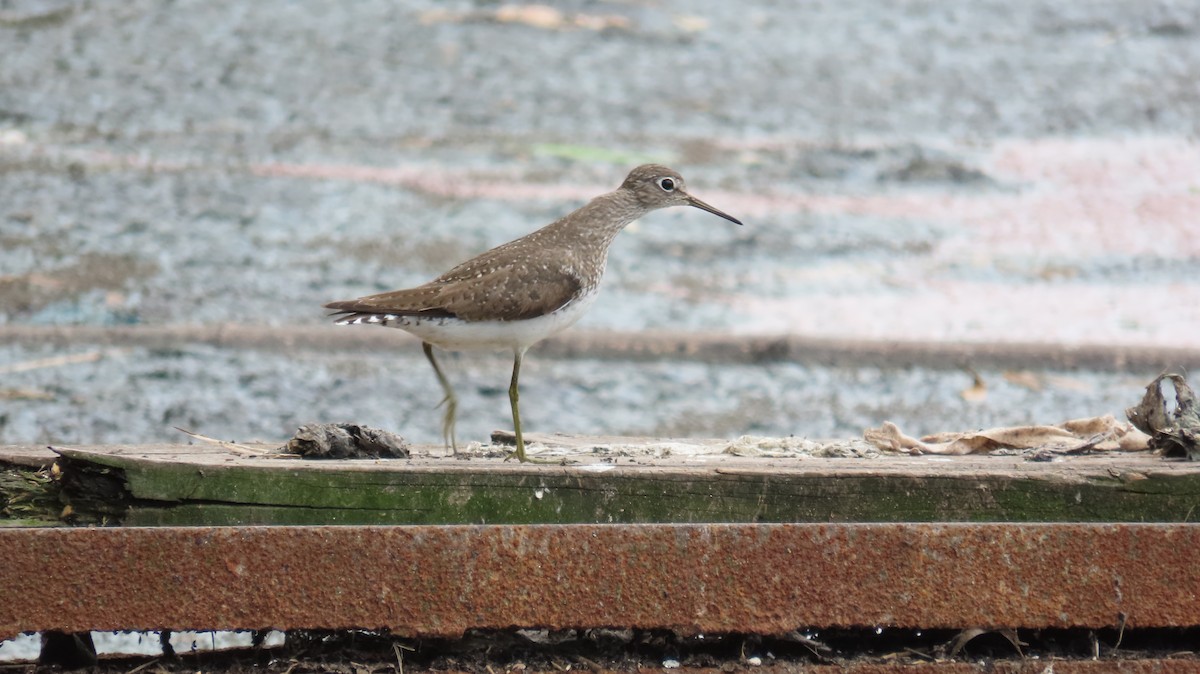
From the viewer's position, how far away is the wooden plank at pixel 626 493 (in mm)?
3188

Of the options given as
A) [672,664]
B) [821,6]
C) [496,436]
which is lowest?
[672,664]

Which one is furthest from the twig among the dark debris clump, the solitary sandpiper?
the solitary sandpiper

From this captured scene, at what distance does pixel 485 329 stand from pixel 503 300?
0.11 metres

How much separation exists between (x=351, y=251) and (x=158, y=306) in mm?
1297

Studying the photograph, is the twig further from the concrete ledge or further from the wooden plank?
the concrete ledge

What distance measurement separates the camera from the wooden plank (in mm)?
3188

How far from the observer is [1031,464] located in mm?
3502

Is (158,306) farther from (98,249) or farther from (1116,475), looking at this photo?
(1116,475)

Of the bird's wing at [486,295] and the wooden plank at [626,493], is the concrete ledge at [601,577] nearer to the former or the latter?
the wooden plank at [626,493]

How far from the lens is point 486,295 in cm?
430

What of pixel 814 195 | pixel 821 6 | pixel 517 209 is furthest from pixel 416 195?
pixel 821 6

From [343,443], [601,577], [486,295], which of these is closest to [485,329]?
[486,295]

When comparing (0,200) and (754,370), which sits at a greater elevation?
(0,200)

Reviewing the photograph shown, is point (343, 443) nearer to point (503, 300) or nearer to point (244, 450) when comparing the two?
point (244, 450)
